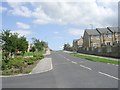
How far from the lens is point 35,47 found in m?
88.6

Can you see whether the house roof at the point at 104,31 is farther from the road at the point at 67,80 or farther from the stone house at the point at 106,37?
the road at the point at 67,80

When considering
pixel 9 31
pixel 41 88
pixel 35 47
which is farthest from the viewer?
pixel 35 47

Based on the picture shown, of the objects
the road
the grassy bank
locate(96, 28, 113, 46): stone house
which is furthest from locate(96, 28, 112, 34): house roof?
the road

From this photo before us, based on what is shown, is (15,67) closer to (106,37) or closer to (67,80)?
(67,80)

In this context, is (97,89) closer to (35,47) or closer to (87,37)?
(35,47)

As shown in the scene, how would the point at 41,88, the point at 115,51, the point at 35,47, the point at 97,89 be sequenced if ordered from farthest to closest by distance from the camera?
the point at 35,47, the point at 115,51, the point at 41,88, the point at 97,89

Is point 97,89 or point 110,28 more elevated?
point 110,28

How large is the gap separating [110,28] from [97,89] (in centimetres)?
8808

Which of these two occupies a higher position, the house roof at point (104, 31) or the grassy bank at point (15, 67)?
the house roof at point (104, 31)

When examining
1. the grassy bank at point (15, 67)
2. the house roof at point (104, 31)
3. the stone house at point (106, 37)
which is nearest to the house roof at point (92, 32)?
the house roof at point (104, 31)

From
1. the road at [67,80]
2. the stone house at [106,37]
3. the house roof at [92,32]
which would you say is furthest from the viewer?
the house roof at [92,32]

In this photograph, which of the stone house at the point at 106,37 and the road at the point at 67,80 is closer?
the road at the point at 67,80

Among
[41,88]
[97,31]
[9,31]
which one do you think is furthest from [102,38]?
[41,88]

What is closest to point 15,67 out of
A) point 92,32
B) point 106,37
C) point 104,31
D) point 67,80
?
point 67,80
